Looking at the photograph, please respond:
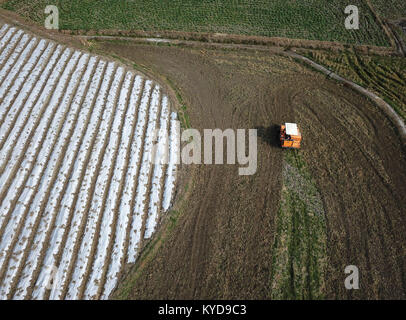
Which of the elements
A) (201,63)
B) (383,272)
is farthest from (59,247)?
(201,63)

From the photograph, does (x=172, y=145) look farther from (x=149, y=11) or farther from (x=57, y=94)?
(x=149, y=11)

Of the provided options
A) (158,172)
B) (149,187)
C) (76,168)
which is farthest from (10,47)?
(149,187)

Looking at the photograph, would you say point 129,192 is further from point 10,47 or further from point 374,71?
point 374,71

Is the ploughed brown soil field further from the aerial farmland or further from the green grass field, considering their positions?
the green grass field

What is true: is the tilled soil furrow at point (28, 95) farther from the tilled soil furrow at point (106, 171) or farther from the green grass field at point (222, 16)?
the green grass field at point (222, 16)

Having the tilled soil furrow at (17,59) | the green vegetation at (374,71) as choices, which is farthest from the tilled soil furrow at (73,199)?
the green vegetation at (374,71)

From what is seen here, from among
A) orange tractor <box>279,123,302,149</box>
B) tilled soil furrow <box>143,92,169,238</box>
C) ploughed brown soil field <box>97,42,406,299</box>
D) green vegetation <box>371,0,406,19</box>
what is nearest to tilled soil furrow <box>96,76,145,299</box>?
ploughed brown soil field <box>97,42,406,299</box>
